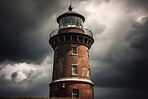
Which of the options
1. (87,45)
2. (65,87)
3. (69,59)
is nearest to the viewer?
(65,87)

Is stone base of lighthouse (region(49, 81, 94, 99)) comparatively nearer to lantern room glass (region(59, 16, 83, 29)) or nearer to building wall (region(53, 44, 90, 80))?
building wall (region(53, 44, 90, 80))

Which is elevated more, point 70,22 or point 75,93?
point 70,22

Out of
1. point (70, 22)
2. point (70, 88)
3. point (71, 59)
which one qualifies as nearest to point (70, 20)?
point (70, 22)

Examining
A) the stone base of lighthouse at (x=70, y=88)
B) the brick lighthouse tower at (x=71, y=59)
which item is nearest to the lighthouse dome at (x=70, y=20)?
the brick lighthouse tower at (x=71, y=59)

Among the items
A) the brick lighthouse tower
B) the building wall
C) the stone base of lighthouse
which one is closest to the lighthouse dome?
the brick lighthouse tower

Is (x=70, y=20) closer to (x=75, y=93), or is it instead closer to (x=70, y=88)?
(x=70, y=88)

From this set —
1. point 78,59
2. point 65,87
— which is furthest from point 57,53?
point 65,87

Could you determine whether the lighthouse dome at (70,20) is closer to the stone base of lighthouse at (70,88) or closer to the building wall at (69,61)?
the building wall at (69,61)

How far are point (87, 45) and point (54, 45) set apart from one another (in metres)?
5.50

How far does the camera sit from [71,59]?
26016mm

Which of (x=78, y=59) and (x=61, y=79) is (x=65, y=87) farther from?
(x=78, y=59)

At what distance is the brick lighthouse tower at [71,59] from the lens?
24547mm

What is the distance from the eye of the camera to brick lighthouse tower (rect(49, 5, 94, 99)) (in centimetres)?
2455

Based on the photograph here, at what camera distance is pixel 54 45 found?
28406 millimetres
